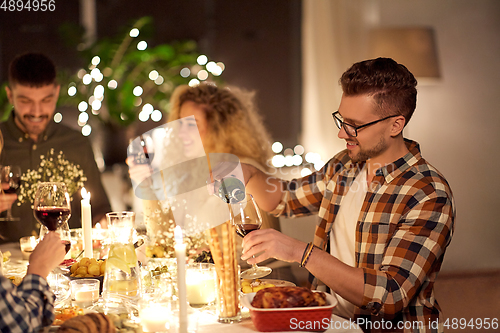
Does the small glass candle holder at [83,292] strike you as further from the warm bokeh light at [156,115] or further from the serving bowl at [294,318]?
the warm bokeh light at [156,115]

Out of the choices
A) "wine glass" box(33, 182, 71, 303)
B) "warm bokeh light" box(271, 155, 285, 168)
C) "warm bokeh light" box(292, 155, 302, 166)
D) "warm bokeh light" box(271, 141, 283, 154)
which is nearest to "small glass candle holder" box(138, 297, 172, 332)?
"wine glass" box(33, 182, 71, 303)

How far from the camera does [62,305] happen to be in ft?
4.21

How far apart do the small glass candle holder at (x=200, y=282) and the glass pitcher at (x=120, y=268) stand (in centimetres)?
13

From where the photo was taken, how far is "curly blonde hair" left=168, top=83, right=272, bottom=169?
8.93ft

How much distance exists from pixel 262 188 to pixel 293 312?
93cm

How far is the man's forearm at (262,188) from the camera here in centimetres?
196

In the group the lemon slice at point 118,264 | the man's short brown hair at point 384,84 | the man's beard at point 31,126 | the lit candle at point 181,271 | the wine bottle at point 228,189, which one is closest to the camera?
the lit candle at point 181,271

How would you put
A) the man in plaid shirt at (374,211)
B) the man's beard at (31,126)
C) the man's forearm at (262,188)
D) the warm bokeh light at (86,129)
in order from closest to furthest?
1. the man in plaid shirt at (374,211)
2. the man's forearm at (262,188)
3. the man's beard at (31,126)
4. the warm bokeh light at (86,129)

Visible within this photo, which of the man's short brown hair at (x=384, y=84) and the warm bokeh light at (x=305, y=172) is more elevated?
the man's short brown hair at (x=384, y=84)

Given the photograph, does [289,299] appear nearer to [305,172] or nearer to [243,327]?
[243,327]

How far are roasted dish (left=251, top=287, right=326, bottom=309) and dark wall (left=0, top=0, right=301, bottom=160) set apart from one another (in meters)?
3.07

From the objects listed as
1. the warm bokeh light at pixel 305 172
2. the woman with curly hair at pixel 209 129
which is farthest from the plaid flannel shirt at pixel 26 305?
the warm bokeh light at pixel 305 172

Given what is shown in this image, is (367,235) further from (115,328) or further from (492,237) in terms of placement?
(492,237)

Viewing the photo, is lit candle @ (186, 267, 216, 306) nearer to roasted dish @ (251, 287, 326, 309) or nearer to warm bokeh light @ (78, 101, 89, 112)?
roasted dish @ (251, 287, 326, 309)
